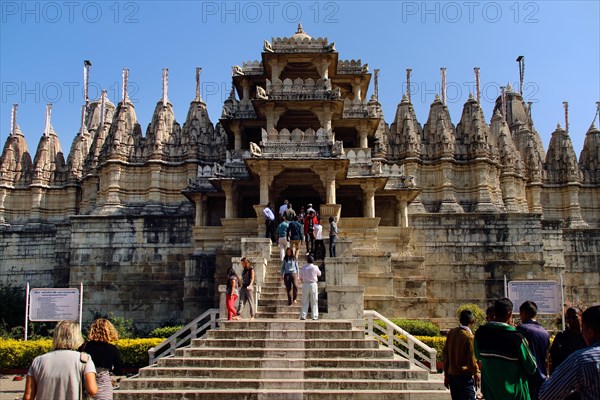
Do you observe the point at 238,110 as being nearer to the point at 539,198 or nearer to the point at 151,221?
the point at 151,221

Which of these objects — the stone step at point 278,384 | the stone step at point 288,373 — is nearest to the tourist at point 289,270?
the stone step at point 288,373

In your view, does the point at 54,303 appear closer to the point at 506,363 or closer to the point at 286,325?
the point at 286,325

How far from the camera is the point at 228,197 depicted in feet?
89.8

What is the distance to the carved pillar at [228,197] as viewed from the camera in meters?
27.2

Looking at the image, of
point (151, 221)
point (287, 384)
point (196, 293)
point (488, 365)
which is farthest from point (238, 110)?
point (488, 365)

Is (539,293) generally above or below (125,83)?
below

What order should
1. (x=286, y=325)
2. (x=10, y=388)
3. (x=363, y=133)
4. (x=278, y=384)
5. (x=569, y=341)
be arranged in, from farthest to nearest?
(x=363, y=133) < (x=10, y=388) < (x=286, y=325) < (x=278, y=384) < (x=569, y=341)

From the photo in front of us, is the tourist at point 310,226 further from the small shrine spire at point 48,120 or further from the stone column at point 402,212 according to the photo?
the small shrine spire at point 48,120

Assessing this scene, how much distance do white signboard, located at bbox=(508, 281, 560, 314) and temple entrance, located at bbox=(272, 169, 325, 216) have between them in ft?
33.6

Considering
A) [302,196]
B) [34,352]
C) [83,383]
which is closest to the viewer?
[83,383]

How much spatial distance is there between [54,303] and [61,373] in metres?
12.9

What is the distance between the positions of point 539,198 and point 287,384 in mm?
30151

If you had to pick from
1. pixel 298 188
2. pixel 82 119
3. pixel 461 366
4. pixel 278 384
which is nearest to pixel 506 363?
pixel 461 366

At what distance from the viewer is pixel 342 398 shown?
12.9 m
